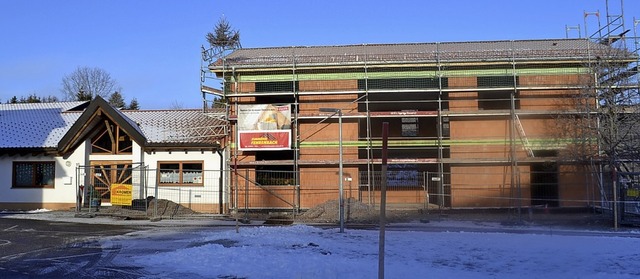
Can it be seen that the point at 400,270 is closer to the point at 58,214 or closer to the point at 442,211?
the point at 442,211

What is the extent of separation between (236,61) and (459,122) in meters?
11.0

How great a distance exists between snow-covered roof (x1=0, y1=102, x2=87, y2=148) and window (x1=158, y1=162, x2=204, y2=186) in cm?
564

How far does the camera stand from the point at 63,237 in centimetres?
1578

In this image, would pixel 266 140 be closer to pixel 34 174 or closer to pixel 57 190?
pixel 57 190

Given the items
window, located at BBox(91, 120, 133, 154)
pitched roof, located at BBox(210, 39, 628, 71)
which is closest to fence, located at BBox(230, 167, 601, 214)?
pitched roof, located at BBox(210, 39, 628, 71)

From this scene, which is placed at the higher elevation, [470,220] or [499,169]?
[499,169]

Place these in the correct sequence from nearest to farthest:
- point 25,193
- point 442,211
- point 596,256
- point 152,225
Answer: point 596,256
point 152,225
point 442,211
point 25,193

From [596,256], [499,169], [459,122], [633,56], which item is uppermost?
[633,56]

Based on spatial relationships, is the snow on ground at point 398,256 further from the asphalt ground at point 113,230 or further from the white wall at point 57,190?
the white wall at point 57,190

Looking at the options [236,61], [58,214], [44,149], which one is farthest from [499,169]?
[44,149]

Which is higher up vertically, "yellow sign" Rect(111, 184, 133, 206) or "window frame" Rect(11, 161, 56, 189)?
"window frame" Rect(11, 161, 56, 189)

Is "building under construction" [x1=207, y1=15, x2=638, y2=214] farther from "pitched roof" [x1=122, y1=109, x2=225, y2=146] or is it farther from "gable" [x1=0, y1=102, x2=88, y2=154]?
"gable" [x1=0, y1=102, x2=88, y2=154]

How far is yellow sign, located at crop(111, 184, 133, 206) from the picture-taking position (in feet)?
73.2

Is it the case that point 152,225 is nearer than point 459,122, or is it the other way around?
point 152,225
